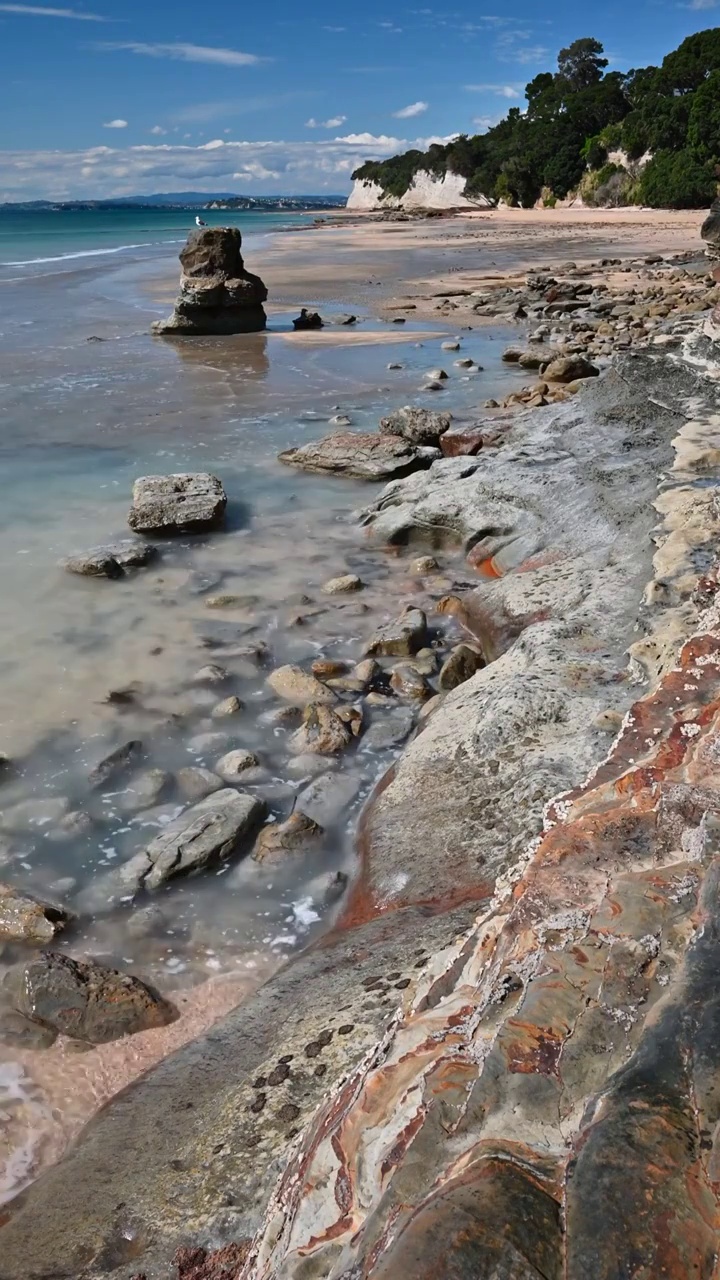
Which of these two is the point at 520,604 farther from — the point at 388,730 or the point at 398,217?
the point at 398,217

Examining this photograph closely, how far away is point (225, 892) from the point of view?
12.6 feet

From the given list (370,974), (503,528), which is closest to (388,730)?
(370,974)

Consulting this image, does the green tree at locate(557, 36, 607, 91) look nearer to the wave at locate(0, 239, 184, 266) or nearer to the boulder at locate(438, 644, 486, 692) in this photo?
the wave at locate(0, 239, 184, 266)

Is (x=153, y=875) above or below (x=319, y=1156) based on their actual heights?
below

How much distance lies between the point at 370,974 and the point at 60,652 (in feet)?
11.4

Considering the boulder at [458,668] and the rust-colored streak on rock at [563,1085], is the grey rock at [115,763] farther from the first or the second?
the rust-colored streak on rock at [563,1085]

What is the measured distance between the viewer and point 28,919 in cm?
359

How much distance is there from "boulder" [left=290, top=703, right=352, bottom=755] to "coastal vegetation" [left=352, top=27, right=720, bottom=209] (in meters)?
47.9

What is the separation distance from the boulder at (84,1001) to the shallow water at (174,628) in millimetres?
120

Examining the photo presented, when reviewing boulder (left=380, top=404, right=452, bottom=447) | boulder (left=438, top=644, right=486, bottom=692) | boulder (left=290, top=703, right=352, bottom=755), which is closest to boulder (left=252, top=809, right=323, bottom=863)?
boulder (left=290, top=703, right=352, bottom=755)

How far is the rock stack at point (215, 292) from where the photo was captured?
18.4 meters

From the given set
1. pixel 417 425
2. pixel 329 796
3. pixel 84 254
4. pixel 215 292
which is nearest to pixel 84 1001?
pixel 329 796

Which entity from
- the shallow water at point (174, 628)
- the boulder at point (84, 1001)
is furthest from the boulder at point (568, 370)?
the boulder at point (84, 1001)

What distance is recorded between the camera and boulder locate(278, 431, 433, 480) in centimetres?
903
